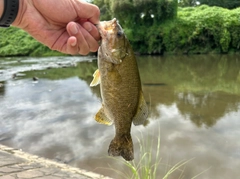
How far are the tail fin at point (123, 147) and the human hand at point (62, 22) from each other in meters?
0.82

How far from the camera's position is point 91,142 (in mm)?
8438

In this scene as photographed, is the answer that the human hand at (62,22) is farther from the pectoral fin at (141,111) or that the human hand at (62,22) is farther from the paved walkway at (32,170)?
the paved walkway at (32,170)

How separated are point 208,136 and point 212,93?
251 inches

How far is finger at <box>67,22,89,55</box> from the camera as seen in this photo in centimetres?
244

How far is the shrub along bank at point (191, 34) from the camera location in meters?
39.4

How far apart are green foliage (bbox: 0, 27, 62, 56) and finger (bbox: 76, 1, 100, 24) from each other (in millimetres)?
42432

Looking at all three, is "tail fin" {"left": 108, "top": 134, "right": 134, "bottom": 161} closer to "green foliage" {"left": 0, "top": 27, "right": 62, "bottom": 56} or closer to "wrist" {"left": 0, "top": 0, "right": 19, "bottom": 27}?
"wrist" {"left": 0, "top": 0, "right": 19, "bottom": 27}

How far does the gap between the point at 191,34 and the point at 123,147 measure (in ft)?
130

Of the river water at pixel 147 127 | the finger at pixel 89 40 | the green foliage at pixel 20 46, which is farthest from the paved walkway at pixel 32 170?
the green foliage at pixel 20 46

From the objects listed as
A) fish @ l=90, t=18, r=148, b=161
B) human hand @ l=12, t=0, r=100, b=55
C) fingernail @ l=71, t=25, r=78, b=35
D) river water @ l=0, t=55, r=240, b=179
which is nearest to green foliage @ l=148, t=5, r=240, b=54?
river water @ l=0, t=55, r=240, b=179

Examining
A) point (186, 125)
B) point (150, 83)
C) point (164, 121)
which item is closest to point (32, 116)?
point (164, 121)

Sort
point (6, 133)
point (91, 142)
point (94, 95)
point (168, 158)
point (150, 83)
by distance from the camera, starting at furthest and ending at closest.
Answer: point (150, 83)
point (94, 95)
point (6, 133)
point (91, 142)
point (168, 158)

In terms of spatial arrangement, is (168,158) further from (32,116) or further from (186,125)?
(32,116)

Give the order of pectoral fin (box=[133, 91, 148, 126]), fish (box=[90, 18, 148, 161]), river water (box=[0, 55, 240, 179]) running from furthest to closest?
river water (box=[0, 55, 240, 179]), pectoral fin (box=[133, 91, 148, 126]), fish (box=[90, 18, 148, 161])
